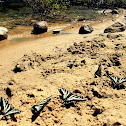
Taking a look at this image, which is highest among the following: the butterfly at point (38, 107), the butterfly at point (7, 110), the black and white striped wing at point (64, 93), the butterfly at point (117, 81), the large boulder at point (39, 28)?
the large boulder at point (39, 28)

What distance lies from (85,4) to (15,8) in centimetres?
801

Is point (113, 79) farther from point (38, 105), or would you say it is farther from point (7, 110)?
point (7, 110)

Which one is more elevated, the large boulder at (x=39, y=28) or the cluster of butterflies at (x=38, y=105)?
the large boulder at (x=39, y=28)

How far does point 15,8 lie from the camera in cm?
1383

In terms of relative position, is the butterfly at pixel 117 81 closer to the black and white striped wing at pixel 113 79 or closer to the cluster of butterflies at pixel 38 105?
the black and white striped wing at pixel 113 79

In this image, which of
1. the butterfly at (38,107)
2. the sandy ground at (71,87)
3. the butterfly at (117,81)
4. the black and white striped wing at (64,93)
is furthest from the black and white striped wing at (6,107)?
the butterfly at (117,81)

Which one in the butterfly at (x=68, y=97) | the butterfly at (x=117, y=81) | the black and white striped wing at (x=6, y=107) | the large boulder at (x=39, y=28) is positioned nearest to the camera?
the black and white striped wing at (x=6, y=107)

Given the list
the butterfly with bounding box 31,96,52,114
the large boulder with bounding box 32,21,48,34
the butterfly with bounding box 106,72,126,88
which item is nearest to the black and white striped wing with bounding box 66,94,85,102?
the butterfly with bounding box 31,96,52,114

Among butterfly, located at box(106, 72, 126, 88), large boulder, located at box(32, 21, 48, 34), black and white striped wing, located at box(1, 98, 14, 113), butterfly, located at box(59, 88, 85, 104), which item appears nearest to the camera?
black and white striped wing, located at box(1, 98, 14, 113)

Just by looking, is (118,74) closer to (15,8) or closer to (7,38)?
(7,38)

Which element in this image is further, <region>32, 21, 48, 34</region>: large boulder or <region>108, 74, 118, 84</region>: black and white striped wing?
<region>32, 21, 48, 34</region>: large boulder

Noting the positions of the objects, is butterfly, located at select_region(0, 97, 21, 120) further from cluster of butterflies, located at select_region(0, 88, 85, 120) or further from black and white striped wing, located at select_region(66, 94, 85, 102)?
black and white striped wing, located at select_region(66, 94, 85, 102)

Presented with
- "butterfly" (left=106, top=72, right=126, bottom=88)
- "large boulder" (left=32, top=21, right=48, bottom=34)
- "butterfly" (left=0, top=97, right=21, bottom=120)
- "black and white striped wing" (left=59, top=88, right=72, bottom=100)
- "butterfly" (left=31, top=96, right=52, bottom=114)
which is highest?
"large boulder" (left=32, top=21, right=48, bottom=34)

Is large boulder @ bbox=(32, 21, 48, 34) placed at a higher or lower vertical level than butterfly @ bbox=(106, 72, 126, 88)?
higher
